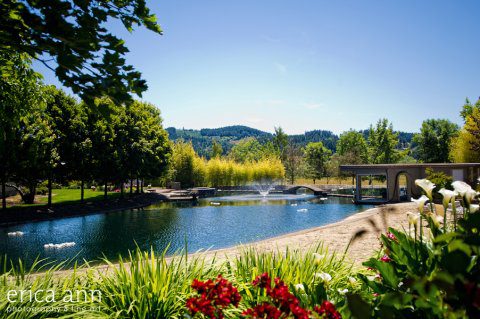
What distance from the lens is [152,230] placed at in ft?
57.1

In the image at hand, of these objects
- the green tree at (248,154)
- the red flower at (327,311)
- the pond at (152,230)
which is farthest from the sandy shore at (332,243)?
the green tree at (248,154)

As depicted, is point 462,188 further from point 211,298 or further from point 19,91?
point 19,91

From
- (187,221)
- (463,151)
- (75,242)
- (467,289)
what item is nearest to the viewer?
(467,289)

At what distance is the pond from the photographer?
529 inches

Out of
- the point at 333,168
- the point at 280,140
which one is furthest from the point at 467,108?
the point at 280,140

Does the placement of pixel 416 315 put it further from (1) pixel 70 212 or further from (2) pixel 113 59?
(1) pixel 70 212

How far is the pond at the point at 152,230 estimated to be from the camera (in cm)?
1343

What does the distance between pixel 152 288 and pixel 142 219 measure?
1867 centimetres

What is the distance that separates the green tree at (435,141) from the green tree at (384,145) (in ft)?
12.0

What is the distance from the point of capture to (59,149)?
24188mm

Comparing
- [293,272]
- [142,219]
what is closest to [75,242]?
[142,219]

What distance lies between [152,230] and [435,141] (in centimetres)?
4941

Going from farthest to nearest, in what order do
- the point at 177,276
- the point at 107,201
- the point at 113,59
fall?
→ the point at 107,201, the point at 177,276, the point at 113,59

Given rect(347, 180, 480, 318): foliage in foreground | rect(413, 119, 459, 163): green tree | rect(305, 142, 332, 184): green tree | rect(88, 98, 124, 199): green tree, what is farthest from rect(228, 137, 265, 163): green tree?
rect(347, 180, 480, 318): foliage in foreground
